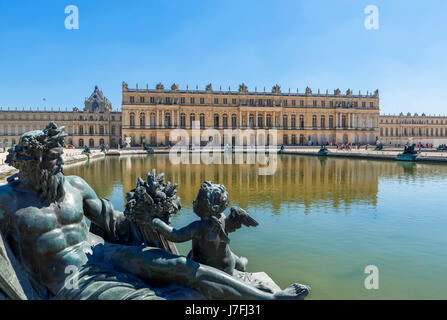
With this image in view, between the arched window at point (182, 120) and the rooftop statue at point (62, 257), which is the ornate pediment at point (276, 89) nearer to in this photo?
the arched window at point (182, 120)

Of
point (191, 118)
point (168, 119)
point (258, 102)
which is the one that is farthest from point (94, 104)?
point (258, 102)

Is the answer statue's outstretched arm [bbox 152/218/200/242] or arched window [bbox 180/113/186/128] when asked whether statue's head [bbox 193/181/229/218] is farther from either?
arched window [bbox 180/113/186/128]

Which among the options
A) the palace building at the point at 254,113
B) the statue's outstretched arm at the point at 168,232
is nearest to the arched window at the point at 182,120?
the palace building at the point at 254,113

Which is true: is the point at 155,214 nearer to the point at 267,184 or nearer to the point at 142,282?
the point at 142,282

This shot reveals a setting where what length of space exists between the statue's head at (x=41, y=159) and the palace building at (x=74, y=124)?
226ft

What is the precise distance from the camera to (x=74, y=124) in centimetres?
6606

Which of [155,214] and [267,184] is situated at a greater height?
[155,214]

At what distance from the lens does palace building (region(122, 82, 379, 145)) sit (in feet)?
200

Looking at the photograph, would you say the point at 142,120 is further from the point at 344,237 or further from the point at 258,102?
the point at 344,237

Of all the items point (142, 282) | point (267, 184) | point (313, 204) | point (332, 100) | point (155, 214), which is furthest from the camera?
point (332, 100)

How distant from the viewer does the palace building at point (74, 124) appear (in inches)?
2576
